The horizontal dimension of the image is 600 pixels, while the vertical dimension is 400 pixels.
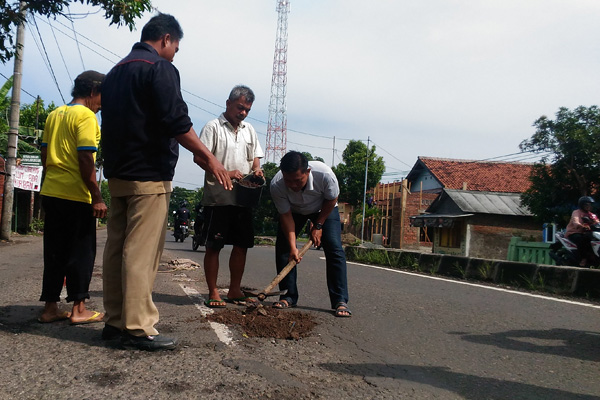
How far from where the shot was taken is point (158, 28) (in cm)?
314

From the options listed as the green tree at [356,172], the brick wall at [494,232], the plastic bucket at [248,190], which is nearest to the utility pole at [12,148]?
the plastic bucket at [248,190]

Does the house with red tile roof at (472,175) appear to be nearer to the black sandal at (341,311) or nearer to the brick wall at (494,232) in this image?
the brick wall at (494,232)

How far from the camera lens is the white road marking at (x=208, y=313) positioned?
125 inches

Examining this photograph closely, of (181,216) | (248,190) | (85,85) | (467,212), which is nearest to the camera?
(85,85)

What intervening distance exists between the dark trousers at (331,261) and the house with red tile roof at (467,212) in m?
23.2

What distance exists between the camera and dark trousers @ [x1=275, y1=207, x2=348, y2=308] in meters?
4.50

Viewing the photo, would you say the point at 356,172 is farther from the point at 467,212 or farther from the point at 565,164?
the point at 565,164

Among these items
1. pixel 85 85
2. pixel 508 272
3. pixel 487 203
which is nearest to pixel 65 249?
pixel 85 85

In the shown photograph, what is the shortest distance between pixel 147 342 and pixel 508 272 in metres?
6.43

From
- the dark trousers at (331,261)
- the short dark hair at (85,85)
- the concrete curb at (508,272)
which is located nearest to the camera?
the short dark hair at (85,85)

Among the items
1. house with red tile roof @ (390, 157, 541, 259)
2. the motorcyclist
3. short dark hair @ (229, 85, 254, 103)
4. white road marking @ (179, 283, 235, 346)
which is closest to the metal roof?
house with red tile roof @ (390, 157, 541, 259)

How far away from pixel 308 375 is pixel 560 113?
19794 mm

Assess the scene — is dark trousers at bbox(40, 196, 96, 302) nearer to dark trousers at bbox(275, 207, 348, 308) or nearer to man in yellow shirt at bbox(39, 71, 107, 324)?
man in yellow shirt at bbox(39, 71, 107, 324)

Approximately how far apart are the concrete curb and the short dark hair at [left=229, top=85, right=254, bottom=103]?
4795mm
